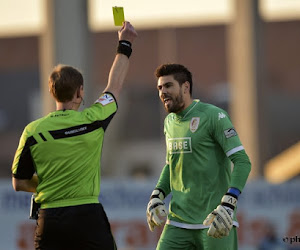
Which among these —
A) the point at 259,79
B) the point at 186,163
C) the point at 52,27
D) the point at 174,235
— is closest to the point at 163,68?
the point at 186,163

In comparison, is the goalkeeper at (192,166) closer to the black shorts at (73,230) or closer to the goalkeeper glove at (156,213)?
the goalkeeper glove at (156,213)

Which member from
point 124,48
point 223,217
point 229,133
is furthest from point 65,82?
point 223,217

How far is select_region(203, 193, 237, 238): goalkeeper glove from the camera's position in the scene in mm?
7520

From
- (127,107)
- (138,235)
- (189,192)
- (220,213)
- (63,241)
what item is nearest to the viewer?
(63,241)

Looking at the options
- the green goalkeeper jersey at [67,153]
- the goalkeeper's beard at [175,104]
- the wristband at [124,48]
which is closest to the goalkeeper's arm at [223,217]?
the goalkeeper's beard at [175,104]

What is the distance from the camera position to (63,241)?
22.7ft

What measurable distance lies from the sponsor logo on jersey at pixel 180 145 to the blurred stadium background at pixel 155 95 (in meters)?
6.92

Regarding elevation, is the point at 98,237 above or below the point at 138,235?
above

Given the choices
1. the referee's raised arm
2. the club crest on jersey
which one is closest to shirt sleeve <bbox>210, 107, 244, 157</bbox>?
the club crest on jersey

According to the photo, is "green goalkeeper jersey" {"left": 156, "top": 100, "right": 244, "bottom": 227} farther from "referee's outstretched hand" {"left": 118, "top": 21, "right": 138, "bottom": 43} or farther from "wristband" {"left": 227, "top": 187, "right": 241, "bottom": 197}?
"referee's outstretched hand" {"left": 118, "top": 21, "right": 138, "bottom": 43}

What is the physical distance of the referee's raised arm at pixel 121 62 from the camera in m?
7.16

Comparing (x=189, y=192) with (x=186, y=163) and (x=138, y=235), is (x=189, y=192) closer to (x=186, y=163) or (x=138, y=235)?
(x=186, y=163)

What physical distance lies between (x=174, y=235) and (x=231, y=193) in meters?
0.76

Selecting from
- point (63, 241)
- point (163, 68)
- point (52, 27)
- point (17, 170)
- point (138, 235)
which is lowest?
point (138, 235)
